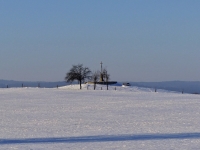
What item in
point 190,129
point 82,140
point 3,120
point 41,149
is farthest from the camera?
point 3,120

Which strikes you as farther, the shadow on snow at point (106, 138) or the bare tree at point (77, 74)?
the bare tree at point (77, 74)

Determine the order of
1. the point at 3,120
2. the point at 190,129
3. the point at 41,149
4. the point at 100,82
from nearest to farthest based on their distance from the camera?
the point at 41,149 < the point at 190,129 < the point at 3,120 < the point at 100,82

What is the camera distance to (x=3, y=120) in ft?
75.0

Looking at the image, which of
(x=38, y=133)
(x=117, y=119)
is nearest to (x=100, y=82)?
(x=117, y=119)

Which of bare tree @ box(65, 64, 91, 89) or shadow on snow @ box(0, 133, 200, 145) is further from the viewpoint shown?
bare tree @ box(65, 64, 91, 89)

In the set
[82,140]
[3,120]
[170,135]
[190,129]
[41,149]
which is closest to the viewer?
[41,149]

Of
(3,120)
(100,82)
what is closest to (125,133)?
(3,120)

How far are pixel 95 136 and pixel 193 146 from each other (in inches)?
156

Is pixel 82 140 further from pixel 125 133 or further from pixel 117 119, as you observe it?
pixel 117 119

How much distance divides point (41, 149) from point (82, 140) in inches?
87.0

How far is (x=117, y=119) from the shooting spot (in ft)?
77.9

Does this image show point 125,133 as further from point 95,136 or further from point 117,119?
point 117,119

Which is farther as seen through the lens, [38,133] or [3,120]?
[3,120]

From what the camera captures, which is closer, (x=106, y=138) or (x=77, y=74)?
(x=106, y=138)
